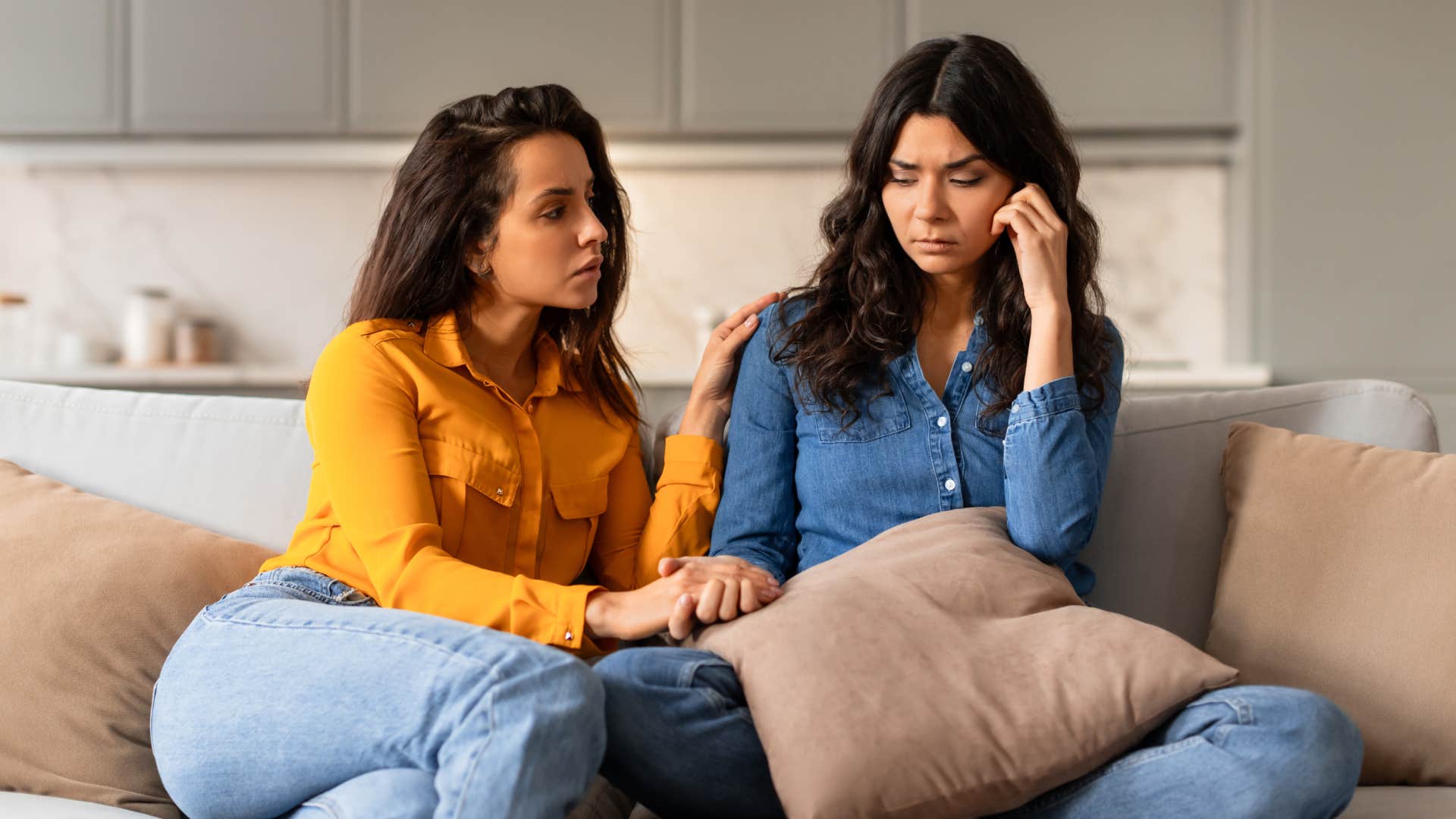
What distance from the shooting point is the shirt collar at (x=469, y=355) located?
1602 mm

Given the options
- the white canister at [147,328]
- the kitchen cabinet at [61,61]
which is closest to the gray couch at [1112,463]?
the white canister at [147,328]

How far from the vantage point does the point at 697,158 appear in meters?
4.02

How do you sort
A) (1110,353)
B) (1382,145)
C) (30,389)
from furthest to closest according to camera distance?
(1382,145) → (30,389) → (1110,353)

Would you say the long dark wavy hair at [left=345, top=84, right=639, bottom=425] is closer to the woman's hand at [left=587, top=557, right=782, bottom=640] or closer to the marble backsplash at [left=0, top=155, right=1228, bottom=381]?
the woman's hand at [left=587, top=557, right=782, bottom=640]

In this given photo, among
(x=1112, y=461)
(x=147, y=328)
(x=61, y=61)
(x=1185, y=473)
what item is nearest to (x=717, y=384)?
(x=1112, y=461)

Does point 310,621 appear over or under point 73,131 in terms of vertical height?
under

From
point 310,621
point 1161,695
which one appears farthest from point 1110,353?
point 310,621

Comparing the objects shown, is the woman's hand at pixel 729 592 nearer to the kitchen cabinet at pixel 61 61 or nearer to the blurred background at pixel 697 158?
the blurred background at pixel 697 158

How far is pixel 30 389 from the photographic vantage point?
5.91ft

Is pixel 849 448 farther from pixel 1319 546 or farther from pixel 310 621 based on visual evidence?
pixel 310 621

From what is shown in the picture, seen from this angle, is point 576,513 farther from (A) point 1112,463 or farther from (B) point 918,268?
(A) point 1112,463

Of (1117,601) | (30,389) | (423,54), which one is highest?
(423,54)

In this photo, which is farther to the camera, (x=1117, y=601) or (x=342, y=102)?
(x=342, y=102)

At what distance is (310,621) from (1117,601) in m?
1.04
